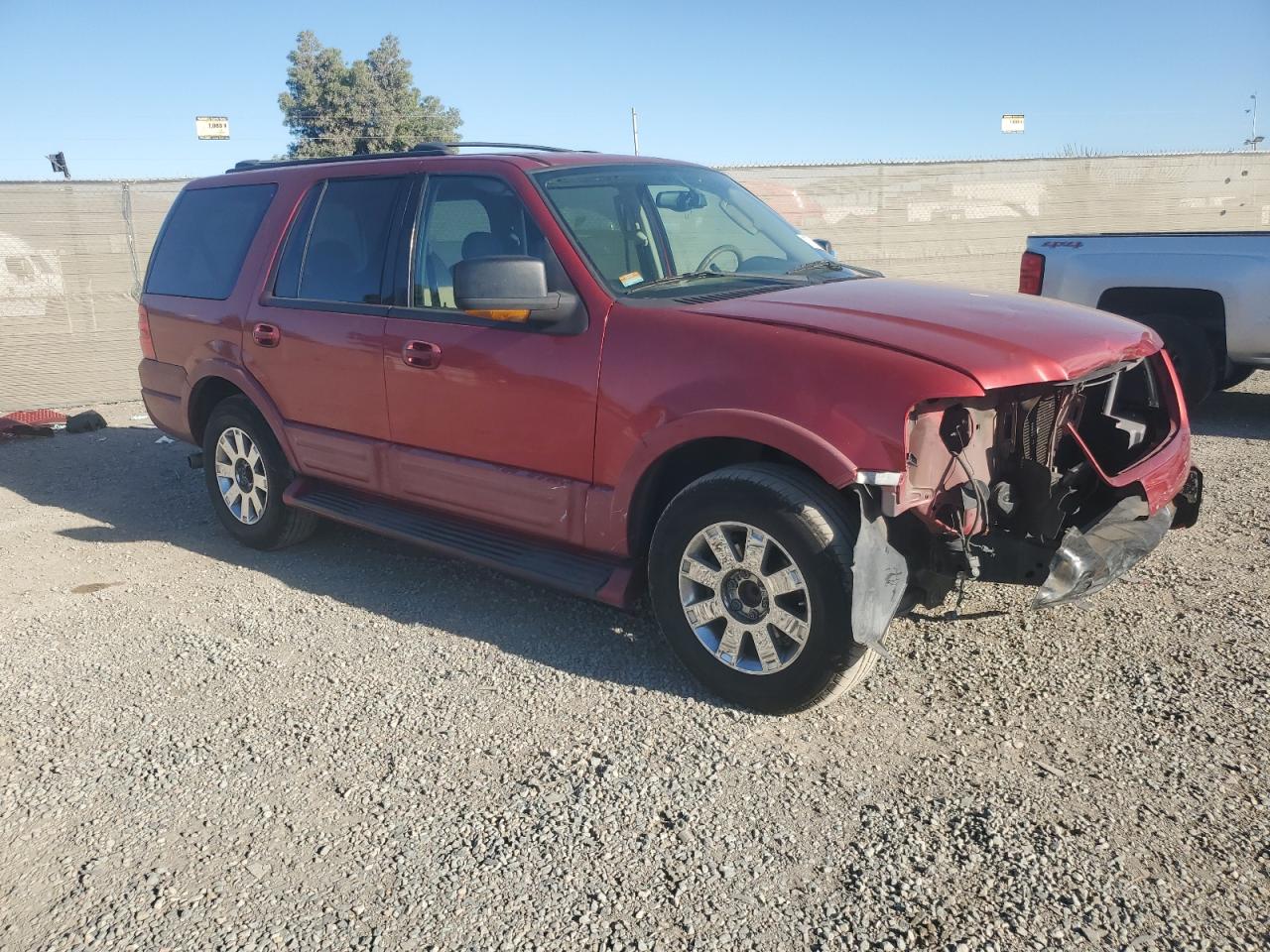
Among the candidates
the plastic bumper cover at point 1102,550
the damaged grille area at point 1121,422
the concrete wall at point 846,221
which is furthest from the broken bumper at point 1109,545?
the concrete wall at point 846,221

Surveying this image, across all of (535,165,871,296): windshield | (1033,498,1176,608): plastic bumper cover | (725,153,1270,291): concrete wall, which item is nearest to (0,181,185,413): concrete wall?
(725,153,1270,291): concrete wall

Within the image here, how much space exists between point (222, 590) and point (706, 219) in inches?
119

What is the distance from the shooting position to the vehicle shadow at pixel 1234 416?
7.45 meters

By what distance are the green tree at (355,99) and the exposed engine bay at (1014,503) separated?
144 feet

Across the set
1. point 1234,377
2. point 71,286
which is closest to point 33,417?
point 71,286

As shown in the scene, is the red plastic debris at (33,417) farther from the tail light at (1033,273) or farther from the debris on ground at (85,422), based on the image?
the tail light at (1033,273)

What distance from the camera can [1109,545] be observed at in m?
3.43

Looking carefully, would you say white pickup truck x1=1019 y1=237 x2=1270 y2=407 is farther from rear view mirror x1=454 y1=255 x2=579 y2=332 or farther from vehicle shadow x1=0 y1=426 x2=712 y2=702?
rear view mirror x1=454 y1=255 x2=579 y2=332

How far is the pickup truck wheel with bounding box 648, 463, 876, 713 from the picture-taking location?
3266 millimetres

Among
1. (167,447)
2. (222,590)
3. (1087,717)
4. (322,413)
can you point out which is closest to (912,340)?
(1087,717)

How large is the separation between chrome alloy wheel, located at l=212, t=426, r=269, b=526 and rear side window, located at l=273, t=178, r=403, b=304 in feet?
3.04

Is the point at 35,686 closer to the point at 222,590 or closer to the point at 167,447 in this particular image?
the point at 222,590

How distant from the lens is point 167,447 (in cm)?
857

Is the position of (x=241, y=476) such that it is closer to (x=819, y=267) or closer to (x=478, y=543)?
(x=478, y=543)
